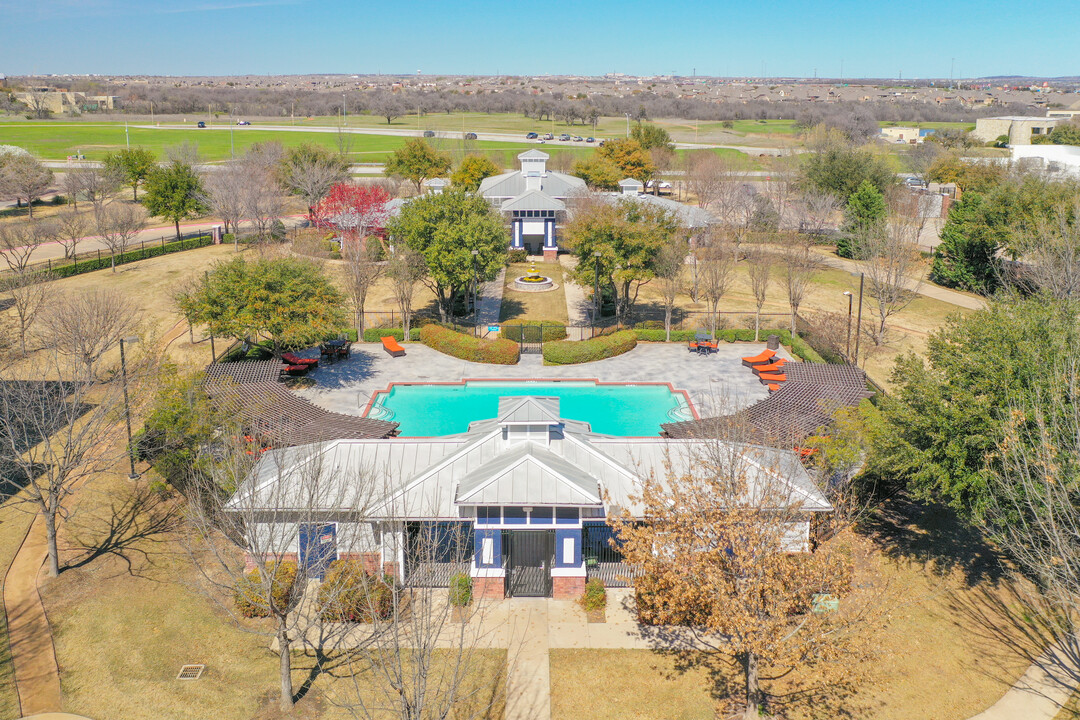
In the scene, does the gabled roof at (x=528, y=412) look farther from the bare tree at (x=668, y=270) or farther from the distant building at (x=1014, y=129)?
the distant building at (x=1014, y=129)

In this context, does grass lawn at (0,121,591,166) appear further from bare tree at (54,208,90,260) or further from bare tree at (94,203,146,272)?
bare tree at (94,203,146,272)

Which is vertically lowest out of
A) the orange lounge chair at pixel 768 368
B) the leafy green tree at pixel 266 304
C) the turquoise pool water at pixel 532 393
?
the turquoise pool water at pixel 532 393

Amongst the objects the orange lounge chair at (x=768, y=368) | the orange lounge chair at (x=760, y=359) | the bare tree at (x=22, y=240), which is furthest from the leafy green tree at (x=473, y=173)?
the orange lounge chair at (x=768, y=368)

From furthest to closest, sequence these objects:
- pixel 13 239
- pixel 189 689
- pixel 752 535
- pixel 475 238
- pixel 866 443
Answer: pixel 13 239
pixel 475 238
pixel 866 443
pixel 189 689
pixel 752 535

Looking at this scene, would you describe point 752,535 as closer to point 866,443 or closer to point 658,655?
point 658,655

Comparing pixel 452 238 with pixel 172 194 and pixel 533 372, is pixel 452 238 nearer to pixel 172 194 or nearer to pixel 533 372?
pixel 533 372

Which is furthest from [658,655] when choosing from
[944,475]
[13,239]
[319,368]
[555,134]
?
[555,134]
